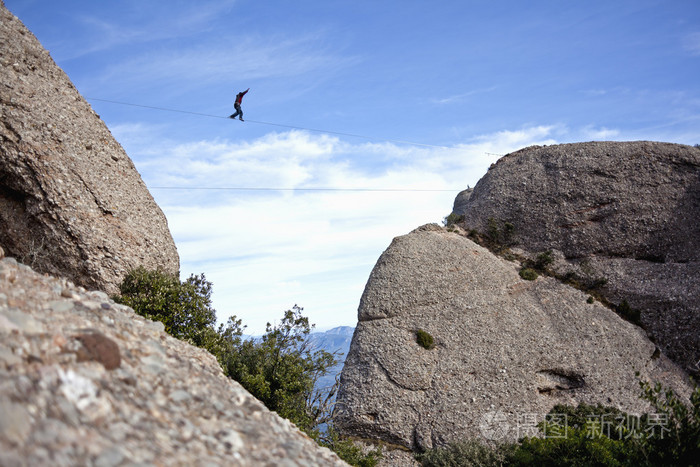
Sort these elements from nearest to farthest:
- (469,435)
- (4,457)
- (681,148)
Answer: (4,457), (469,435), (681,148)

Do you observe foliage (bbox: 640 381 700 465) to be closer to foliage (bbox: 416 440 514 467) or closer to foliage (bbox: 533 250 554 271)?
foliage (bbox: 416 440 514 467)

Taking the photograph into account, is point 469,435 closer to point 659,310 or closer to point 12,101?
point 659,310

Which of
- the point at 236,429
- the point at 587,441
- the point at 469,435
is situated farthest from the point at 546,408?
the point at 236,429

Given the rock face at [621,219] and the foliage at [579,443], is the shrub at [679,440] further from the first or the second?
the rock face at [621,219]

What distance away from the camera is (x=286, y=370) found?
17.2m

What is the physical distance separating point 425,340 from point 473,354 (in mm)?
2233

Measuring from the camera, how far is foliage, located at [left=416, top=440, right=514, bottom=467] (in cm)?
1838

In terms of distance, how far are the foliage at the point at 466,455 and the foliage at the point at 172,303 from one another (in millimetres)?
9260

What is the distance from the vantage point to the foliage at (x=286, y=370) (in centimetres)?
1658

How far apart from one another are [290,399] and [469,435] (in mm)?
8056

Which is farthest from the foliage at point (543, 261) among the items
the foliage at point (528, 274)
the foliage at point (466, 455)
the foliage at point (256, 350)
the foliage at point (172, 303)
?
the foliage at point (172, 303)

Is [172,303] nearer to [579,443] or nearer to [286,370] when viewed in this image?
[286,370]

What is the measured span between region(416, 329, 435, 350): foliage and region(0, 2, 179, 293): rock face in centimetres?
1247

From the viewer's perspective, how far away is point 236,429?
23.7ft
